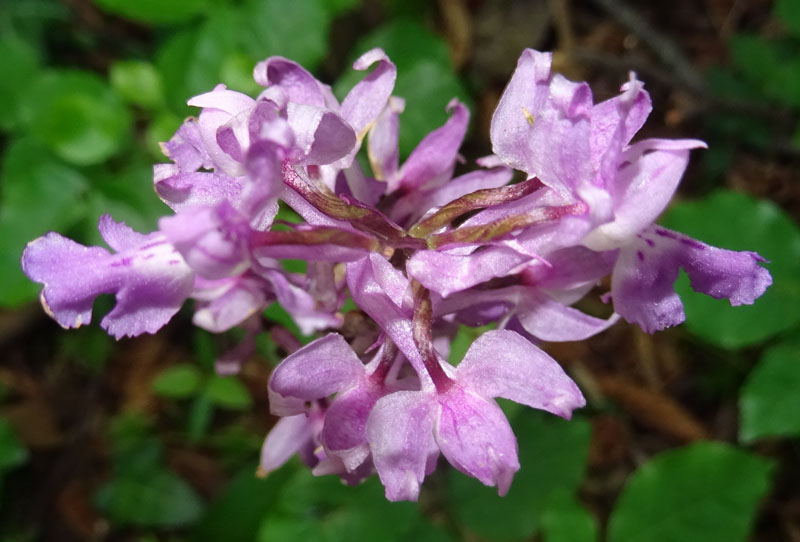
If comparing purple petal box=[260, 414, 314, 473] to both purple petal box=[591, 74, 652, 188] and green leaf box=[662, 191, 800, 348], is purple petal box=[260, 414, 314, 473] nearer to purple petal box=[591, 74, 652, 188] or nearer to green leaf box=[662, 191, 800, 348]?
purple petal box=[591, 74, 652, 188]

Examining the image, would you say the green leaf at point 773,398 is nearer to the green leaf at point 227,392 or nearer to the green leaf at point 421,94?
the green leaf at point 421,94

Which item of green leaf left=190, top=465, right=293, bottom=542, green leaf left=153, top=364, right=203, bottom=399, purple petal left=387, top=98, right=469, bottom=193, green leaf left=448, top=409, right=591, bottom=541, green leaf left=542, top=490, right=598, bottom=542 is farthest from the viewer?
green leaf left=153, top=364, right=203, bottom=399

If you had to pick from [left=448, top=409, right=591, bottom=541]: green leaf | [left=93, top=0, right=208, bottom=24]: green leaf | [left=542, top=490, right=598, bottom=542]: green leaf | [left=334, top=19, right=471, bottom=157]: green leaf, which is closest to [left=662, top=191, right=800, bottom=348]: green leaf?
[left=448, top=409, right=591, bottom=541]: green leaf

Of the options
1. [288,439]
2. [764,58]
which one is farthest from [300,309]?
[764,58]

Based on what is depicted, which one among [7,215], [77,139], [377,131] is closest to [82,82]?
[77,139]

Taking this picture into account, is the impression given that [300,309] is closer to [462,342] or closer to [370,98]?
[370,98]

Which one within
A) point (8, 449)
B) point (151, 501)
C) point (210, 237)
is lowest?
point (151, 501)
